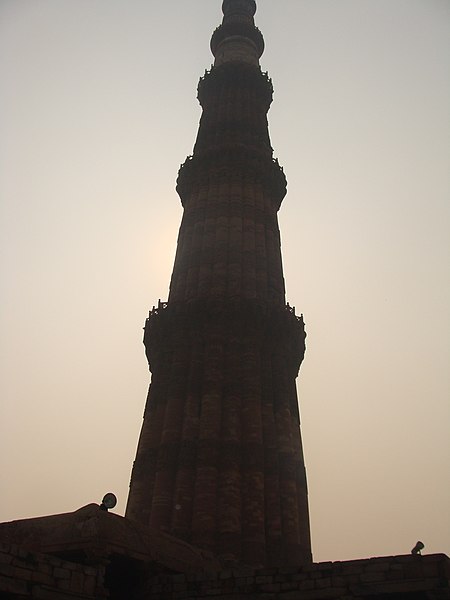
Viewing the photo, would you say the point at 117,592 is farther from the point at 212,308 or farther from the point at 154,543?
the point at 212,308

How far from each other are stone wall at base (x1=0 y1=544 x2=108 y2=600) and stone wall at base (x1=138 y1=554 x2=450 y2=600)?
6.15 feet

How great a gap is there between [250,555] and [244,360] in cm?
736

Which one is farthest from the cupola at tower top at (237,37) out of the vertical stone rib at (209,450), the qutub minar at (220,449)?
the vertical stone rib at (209,450)

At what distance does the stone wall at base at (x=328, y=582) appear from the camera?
40.3ft

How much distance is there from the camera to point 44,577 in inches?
482

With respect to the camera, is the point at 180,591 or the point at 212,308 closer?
the point at 180,591

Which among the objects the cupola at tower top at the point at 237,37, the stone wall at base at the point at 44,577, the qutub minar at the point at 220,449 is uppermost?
the cupola at tower top at the point at 237,37

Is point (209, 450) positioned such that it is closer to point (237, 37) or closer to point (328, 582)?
point (328, 582)

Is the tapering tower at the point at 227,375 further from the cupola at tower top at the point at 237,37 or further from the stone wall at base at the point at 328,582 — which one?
the cupola at tower top at the point at 237,37

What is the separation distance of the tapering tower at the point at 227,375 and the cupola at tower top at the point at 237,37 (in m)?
6.59

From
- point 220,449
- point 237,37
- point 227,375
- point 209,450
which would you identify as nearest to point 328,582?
point 209,450

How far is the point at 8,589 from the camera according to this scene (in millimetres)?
11500

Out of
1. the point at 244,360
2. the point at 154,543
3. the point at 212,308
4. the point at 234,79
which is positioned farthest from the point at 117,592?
the point at 234,79

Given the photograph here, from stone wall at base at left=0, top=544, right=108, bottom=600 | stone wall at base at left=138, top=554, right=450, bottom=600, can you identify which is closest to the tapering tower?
stone wall at base at left=138, top=554, right=450, bottom=600
